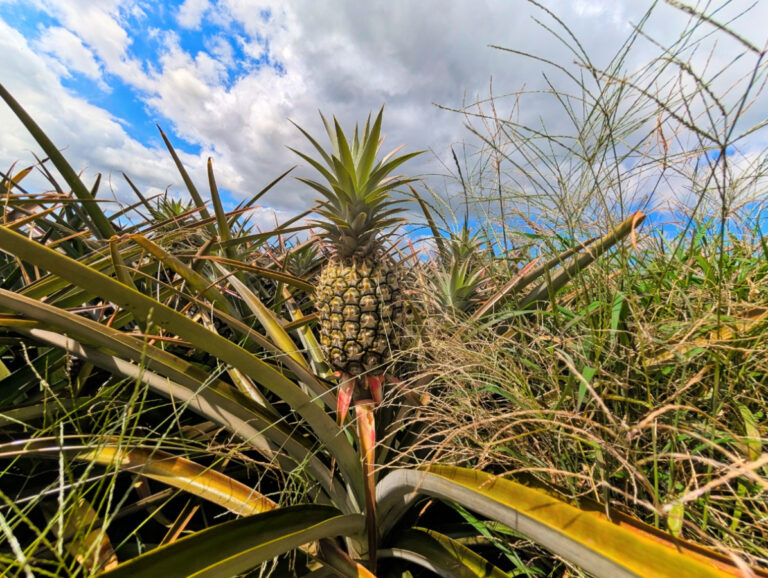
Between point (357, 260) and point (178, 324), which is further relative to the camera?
point (357, 260)

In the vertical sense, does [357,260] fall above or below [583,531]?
above

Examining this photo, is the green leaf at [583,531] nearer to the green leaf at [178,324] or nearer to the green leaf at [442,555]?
the green leaf at [442,555]

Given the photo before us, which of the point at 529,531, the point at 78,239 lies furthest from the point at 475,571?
the point at 78,239

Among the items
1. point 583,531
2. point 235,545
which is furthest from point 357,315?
point 583,531

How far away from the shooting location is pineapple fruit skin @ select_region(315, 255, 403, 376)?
1167 mm

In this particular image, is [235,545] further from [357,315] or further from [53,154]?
[53,154]

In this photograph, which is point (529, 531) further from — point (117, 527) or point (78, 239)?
point (78, 239)

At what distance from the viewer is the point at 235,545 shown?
0.67 meters

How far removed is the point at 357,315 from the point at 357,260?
205 millimetres

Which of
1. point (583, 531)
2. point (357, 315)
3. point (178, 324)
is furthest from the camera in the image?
point (357, 315)

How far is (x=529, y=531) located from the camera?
58 cm

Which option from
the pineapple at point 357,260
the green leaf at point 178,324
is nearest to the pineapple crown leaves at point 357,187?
the pineapple at point 357,260

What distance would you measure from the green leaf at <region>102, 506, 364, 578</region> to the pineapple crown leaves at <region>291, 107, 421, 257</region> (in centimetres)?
80

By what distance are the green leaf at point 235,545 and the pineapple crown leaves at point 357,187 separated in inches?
31.7
